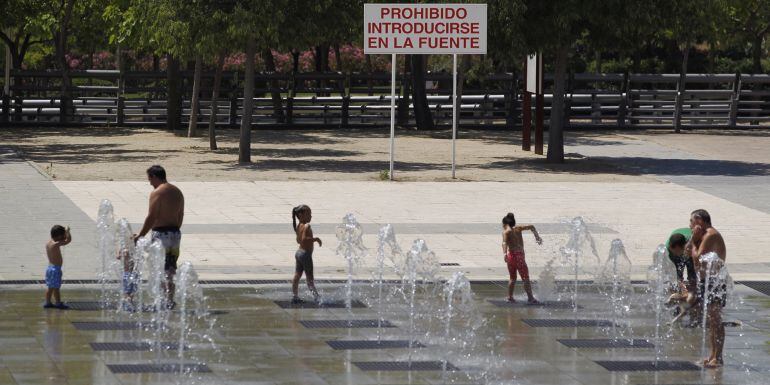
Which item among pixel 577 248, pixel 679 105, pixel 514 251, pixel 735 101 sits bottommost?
pixel 577 248

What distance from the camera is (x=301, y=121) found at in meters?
44.1

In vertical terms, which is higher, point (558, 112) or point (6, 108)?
point (558, 112)

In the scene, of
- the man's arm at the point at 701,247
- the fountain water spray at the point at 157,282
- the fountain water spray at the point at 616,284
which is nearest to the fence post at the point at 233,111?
the fountain water spray at the point at 616,284

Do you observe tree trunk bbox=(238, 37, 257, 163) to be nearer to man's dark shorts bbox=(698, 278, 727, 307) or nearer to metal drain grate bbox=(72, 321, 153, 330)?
metal drain grate bbox=(72, 321, 153, 330)

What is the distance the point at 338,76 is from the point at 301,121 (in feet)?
6.55

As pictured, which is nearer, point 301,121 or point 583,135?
point 583,135

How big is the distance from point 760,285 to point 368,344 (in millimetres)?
5754

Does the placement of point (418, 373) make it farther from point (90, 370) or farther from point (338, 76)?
point (338, 76)

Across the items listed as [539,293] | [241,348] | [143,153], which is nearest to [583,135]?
[143,153]

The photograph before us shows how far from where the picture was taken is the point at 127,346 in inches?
454

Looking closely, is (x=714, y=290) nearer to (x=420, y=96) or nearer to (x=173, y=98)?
(x=420, y=96)

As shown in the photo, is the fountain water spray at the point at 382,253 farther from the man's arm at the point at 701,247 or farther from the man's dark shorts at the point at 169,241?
the man's arm at the point at 701,247

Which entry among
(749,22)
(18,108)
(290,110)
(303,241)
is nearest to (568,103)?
(290,110)

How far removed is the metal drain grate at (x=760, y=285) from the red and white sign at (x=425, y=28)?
1201 cm
